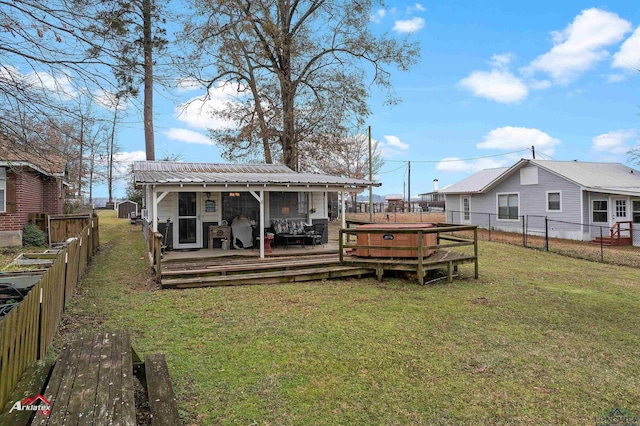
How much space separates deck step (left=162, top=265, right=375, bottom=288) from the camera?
7559mm

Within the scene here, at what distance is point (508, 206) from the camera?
21469mm

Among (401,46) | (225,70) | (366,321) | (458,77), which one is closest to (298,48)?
(225,70)

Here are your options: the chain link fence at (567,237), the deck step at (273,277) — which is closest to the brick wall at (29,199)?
the deck step at (273,277)

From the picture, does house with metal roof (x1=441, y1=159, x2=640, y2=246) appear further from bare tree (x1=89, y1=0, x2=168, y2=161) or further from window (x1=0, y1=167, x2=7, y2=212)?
window (x1=0, y1=167, x2=7, y2=212)

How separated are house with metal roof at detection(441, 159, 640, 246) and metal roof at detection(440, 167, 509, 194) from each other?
0.24 feet

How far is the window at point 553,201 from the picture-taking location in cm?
1880

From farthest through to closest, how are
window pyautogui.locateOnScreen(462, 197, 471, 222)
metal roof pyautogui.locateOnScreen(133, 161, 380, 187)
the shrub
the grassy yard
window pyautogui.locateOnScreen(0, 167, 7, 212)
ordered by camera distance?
window pyautogui.locateOnScreen(462, 197, 471, 222)
the shrub
window pyautogui.locateOnScreen(0, 167, 7, 212)
metal roof pyautogui.locateOnScreen(133, 161, 380, 187)
the grassy yard

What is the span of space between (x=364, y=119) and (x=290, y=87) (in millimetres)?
Result: 4427

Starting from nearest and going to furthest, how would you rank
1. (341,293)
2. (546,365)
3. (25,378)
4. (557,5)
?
(25,378)
(546,365)
(341,293)
(557,5)

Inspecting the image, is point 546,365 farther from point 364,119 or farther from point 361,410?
point 364,119

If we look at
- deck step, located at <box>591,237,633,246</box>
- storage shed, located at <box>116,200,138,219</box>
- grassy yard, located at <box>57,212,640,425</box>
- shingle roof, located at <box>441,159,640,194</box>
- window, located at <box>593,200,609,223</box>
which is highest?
shingle roof, located at <box>441,159,640,194</box>

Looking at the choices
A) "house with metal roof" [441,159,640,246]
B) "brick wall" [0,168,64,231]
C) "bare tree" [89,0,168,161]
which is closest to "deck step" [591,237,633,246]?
"house with metal roof" [441,159,640,246]

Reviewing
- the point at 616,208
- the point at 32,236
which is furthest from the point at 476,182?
the point at 32,236

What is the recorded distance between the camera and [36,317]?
353 centimetres
